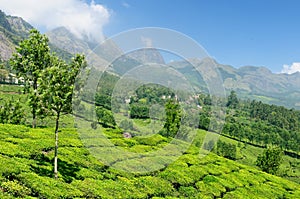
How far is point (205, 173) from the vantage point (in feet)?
148

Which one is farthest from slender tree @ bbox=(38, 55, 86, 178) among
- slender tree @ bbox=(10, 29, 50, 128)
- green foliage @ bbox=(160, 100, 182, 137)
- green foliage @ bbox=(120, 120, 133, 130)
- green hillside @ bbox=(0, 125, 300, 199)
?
green foliage @ bbox=(160, 100, 182, 137)

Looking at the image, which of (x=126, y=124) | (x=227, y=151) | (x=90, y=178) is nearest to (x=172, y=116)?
(x=126, y=124)

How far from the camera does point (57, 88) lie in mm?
23266

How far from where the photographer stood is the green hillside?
23234mm

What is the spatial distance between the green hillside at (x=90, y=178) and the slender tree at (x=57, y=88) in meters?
5.88

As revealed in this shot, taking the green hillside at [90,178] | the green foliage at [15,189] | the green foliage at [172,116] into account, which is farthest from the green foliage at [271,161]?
the green foliage at [15,189]

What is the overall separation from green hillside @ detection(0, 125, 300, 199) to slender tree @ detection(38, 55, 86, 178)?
5.88 m

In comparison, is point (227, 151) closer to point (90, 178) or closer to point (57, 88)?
point (90, 178)

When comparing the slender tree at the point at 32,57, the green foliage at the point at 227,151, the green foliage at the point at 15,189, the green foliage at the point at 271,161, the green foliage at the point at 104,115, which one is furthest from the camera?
the green foliage at the point at 227,151

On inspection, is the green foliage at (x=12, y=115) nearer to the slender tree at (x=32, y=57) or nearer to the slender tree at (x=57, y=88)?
the slender tree at (x=32, y=57)

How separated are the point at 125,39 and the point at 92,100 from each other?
7748mm

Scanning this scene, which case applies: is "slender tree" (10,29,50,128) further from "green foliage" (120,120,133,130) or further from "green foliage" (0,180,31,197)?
"green foliage" (0,180,31,197)

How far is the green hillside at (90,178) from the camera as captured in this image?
23.2m

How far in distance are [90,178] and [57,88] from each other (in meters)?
11.0
